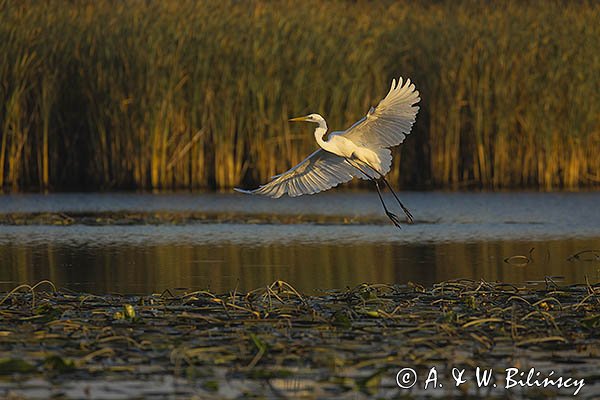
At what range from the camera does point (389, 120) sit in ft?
33.3

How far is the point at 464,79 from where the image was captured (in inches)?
736

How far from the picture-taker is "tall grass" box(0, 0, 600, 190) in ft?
59.0

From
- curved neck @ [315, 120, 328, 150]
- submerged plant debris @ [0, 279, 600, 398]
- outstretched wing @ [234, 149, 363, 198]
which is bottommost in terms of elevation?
submerged plant debris @ [0, 279, 600, 398]

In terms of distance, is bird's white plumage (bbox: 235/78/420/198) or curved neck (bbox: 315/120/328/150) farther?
curved neck (bbox: 315/120/328/150)

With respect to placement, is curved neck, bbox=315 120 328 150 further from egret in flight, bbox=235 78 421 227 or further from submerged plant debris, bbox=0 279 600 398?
submerged plant debris, bbox=0 279 600 398

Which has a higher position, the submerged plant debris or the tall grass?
the tall grass

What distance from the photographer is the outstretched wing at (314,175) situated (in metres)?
10.2

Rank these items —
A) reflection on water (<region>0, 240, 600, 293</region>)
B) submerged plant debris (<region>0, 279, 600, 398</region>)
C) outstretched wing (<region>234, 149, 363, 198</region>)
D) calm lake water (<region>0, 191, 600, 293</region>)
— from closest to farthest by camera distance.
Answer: submerged plant debris (<region>0, 279, 600, 398</region>)
reflection on water (<region>0, 240, 600, 293</region>)
calm lake water (<region>0, 191, 600, 293</region>)
outstretched wing (<region>234, 149, 363, 198</region>)

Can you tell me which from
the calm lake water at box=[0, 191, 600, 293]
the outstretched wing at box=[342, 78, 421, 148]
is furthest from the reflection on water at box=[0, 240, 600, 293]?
the outstretched wing at box=[342, 78, 421, 148]

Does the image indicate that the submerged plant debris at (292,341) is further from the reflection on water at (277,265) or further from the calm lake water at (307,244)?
the calm lake water at (307,244)

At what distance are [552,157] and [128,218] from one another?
6668 millimetres

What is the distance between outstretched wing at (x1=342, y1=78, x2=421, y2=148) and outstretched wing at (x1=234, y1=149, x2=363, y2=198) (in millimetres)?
346

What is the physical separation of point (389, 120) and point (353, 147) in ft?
1.30

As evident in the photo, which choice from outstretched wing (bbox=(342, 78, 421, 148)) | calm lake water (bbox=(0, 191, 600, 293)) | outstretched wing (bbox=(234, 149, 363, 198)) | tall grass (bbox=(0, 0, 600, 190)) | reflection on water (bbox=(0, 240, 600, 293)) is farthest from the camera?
tall grass (bbox=(0, 0, 600, 190))
